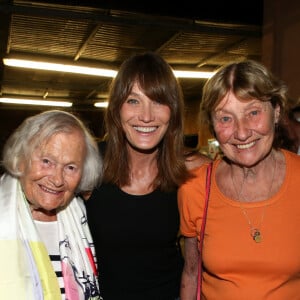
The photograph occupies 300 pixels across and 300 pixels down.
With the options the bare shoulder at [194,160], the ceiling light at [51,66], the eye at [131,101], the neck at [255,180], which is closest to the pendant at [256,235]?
the neck at [255,180]

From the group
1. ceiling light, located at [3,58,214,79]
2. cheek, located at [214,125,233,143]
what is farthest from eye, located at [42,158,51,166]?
ceiling light, located at [3,58,214,79]

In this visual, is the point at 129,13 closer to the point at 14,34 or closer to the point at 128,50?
the point at 128,50

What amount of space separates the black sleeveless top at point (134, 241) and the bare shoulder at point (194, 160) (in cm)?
25

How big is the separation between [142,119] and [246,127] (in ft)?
2.24

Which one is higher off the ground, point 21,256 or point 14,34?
point 14,34

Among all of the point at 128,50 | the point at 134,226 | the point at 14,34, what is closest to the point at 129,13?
the point at 128,50

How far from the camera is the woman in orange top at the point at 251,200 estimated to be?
189 centimetres

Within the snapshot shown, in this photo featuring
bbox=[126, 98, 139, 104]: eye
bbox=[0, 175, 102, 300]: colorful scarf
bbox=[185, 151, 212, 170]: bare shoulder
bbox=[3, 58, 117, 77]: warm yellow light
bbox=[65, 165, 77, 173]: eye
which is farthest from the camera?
bbox=[3, 58, 117, 77]: warm yellow light

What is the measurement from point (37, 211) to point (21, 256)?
0.33 metres

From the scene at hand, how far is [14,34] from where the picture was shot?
683cm

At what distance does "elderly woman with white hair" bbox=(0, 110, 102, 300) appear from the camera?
1.92 m

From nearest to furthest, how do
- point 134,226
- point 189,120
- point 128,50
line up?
point 134,226, point 128,50, point 189,120

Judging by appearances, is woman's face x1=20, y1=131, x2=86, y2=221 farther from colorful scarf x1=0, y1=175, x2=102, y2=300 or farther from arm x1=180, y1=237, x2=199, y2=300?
arm x1=180, y1=237, x2=199, y2=300

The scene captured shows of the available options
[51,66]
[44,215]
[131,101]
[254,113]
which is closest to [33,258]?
[44,215]
